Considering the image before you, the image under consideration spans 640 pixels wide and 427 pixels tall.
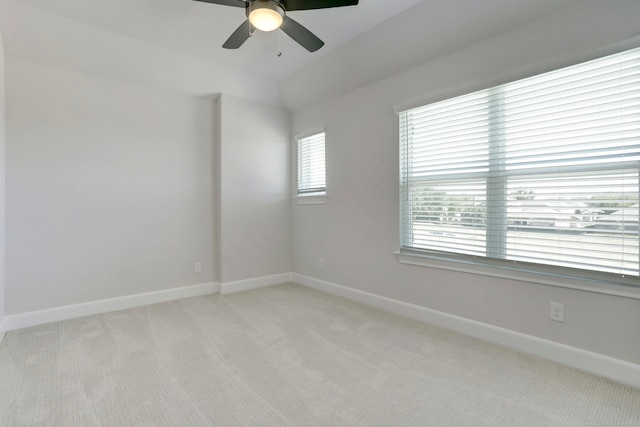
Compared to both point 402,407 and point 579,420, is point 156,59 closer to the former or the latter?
point 402,407

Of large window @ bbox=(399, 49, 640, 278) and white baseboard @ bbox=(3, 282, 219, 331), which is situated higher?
large window @ bbox=(399, 49, 640, 278)

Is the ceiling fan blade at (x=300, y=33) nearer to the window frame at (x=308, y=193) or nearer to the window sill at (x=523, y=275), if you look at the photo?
the window frame at (x=308, y=193)

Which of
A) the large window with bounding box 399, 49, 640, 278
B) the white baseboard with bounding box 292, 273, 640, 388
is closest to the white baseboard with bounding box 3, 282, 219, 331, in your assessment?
the white baseboard with bounding box 292, 273, 640, 388

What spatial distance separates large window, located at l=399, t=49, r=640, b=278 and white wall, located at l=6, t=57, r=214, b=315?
106 inches

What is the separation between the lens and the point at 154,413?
5.20 feet

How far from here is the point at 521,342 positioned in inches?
→ 88.4

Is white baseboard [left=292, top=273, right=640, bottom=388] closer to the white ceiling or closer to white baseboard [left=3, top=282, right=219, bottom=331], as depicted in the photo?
white baseboard [left=3, top=282, right=219, bottom=331]

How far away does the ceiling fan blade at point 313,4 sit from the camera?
6.07ft

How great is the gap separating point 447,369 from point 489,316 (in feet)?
2.28

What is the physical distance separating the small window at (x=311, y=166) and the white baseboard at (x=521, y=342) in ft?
5.05

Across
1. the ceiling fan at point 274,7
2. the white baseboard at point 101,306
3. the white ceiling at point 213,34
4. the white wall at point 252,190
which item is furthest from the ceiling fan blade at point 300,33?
the white baseboard at point 101,306

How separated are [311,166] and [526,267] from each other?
9.12 ft

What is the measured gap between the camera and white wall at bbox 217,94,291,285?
383 centimetres

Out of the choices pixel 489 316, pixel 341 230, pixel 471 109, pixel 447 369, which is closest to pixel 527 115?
pixel 471 109
